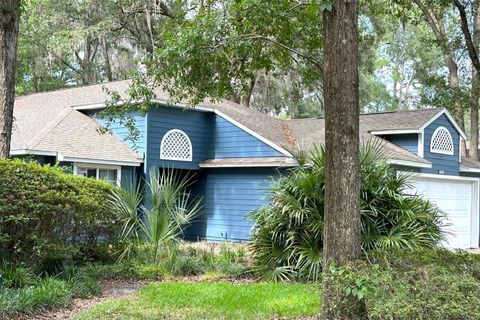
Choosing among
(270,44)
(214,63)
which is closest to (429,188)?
(270,44)

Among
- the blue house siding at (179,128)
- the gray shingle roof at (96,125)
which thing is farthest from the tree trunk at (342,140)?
the blue house siding at (179,128)

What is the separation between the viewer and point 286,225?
10.1 metres

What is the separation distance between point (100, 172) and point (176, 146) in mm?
2583

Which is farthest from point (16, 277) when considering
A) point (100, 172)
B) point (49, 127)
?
point (49, 127)

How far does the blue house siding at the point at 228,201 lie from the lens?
16.2 metres

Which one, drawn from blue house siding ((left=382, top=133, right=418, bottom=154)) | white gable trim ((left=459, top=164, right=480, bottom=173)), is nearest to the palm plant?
blue house siding ((left=382, top=133, right=418, bottom=154))

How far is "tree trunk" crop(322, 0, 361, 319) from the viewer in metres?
5.57

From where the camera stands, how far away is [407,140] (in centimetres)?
1719

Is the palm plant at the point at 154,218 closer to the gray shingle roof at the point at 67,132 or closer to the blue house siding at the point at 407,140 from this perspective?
the gray shingle roof at the point at 67,132

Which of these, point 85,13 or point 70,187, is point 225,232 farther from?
point 85,13

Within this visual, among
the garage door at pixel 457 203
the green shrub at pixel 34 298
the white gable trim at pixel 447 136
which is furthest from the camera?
the white gable trim at pixel 447 136

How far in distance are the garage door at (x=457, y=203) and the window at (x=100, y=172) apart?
8749mm

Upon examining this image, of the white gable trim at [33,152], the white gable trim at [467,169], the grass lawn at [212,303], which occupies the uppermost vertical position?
the white gable trim at [33,152]

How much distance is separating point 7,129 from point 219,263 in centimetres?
465
